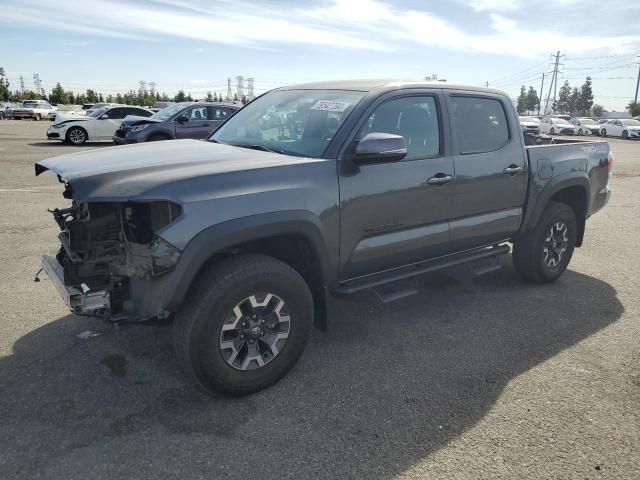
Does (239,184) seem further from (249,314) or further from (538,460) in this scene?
(538,460)

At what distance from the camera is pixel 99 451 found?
258 centimetres

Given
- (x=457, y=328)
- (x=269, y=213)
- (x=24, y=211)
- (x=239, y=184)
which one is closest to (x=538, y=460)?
(x=457, y=328)

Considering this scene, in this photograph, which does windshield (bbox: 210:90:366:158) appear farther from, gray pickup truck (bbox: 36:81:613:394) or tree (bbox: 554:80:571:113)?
tree (bbox: 554:80:571:113)

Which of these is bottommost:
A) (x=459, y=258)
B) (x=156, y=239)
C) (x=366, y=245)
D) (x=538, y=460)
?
(x=538, y=460)

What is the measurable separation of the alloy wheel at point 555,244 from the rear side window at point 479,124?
1.15 metres

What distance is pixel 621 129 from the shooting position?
1399 inches

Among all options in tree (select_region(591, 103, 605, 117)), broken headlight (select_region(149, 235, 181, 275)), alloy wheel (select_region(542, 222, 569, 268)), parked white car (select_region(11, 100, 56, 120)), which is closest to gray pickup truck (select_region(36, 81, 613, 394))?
broken headlight (select_region(149, 235, 181, 275))

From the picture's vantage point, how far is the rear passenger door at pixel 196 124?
47.6 feet

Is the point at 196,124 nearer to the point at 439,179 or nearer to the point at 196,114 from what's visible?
the point at 196,114

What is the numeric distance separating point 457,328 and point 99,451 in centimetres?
272

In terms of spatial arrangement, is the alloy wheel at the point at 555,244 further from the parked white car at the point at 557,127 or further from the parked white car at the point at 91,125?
the parked white car at the point at 557,127

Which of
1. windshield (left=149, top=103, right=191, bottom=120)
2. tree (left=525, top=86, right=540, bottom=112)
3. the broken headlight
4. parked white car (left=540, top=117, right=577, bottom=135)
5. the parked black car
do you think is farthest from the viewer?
tree (left=525, top=86, right=540, bottom=112)

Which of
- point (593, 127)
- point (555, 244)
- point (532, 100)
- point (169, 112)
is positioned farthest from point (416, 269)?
point (532, 100)

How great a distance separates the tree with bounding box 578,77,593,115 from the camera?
9462 cm
